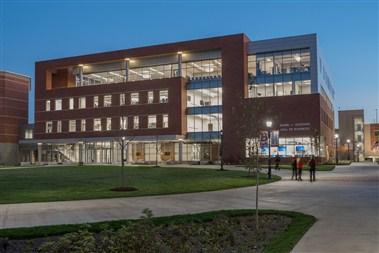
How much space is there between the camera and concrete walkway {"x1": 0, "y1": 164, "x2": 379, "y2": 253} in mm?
9750

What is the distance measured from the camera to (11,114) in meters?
97.1

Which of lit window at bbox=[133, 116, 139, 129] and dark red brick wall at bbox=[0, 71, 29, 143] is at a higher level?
dark red brick wall at bbox=[0, 71, 29, 143]

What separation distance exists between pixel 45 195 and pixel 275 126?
51.4 meters

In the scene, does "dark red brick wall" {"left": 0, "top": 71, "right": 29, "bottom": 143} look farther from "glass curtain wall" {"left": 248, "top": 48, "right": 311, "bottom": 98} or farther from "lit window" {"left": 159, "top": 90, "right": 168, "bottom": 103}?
"glass curtain wall" {"left": 248, "top": 48, "right": 311, "bottom": 98}

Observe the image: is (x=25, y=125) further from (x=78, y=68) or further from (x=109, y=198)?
(x=109, y=198)

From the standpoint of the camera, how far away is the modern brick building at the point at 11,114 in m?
94.8

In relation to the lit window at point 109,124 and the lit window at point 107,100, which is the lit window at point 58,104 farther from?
the lit window at point 109,124

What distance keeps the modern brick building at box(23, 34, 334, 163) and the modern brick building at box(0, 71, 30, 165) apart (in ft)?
30.8

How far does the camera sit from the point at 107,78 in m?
87.0

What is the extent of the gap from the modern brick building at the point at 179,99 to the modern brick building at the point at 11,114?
940 centimetres

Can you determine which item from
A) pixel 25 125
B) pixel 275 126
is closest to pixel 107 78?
pixel 25 125

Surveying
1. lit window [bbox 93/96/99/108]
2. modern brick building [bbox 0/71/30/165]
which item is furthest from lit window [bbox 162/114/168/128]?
modern brick building [bbox 0/71/30/165]

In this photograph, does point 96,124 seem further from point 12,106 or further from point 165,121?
point 12,106

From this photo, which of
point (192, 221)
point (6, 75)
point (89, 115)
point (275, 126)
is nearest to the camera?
point (192, 221)
